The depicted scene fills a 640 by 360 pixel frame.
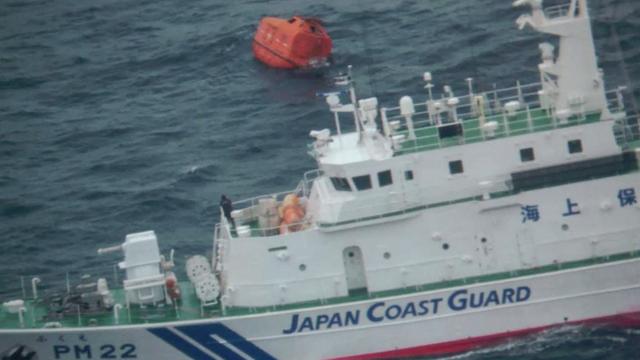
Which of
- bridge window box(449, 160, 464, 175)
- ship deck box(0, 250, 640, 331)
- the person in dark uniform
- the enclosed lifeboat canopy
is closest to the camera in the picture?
ship deck box(0, 250, 640, 331)

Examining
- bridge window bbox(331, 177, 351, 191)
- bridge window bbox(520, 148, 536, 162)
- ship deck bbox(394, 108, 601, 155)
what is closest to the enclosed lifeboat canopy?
ship deck bbox(394, 108, 601, 155)

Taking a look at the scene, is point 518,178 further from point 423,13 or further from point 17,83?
point 17,83

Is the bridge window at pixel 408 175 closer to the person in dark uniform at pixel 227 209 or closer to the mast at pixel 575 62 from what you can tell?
the mast at pixel 575 62

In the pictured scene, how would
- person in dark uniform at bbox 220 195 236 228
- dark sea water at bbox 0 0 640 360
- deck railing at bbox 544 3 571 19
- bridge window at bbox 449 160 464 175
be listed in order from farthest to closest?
1. dark sea water at bbox 0 0 640 360
2. person in dark uniform at bbox 220 195 236 228
3. deck railing at bbox 544 3 571 19
4. bridge window at bbox 449 160 464 175

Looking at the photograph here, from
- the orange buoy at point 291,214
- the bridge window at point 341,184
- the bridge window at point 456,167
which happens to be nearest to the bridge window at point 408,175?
the bridge window at point 456,167

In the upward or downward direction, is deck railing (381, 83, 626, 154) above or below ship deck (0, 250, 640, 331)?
above

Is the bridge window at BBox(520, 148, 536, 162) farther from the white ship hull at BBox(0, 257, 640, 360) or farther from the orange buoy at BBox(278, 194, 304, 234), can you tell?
the orange buoy at BBox(278, 194, 304, 234)

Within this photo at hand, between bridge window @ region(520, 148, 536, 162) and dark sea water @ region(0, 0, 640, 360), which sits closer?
bridge window @ region(520, 148, 536, 162)

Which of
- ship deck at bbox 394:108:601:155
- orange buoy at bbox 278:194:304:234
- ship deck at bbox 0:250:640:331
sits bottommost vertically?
ship deck at bbox 0:250:640:331
